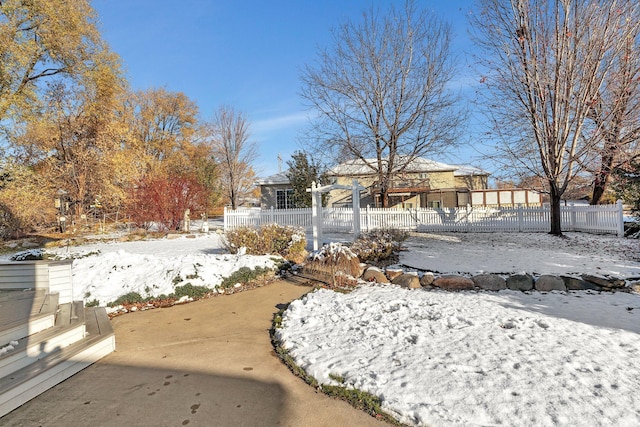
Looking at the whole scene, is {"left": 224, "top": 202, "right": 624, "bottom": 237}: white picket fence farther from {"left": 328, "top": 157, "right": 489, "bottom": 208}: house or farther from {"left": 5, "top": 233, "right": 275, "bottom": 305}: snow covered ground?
{"left": 328, "top": 157, "right": 489, "bottom": 208}: house

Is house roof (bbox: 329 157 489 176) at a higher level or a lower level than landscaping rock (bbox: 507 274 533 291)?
higher

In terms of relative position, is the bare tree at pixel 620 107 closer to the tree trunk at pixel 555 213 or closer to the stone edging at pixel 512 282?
the tree trunk at pixel 555 213

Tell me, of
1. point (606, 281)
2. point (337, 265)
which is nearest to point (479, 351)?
point (337, 265)

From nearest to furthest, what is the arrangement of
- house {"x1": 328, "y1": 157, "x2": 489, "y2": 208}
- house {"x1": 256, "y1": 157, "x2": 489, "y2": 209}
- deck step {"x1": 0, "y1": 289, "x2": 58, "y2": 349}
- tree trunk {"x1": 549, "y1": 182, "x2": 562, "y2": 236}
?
deck step {"x1": 0, "y1": 289, "x2": 58, "y2": 349}, tree trunk {"x1": 549, "y1": 182, "x2": 562, "y2": 236}, house {"x1": 328, "y1": 157, "x2": 489, "y2": 208}, house {"x1": 256, "y1": 157, "x2": 489, "y2": 209}

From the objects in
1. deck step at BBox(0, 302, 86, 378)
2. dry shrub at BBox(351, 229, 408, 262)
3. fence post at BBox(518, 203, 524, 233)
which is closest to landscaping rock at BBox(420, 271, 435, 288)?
dry shrub at BBox(351, 229, 408, 262)

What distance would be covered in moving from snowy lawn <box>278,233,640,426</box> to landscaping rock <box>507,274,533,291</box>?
0.73 feet

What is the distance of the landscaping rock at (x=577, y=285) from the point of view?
17.9 ft

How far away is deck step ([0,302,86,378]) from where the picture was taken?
273cm

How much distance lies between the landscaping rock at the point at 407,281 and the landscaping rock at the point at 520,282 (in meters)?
1.53

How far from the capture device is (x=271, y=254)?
817cm

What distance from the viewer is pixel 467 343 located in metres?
3.31

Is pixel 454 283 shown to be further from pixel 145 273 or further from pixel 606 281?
pixel 145 273

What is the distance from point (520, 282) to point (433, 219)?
10.2 meters

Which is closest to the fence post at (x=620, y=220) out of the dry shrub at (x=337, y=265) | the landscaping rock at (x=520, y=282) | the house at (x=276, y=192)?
the landscaping rock at (x=520, y=282)
